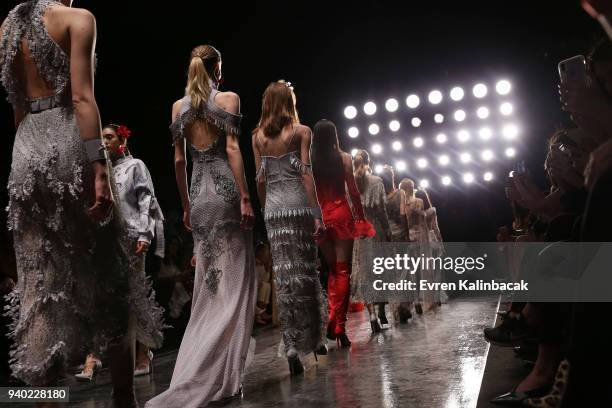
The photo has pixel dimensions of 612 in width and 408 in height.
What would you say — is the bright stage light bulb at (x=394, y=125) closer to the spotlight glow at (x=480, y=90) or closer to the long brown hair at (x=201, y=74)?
the spotlight glow at (x=480, y=90)

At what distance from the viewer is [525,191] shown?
104 inches

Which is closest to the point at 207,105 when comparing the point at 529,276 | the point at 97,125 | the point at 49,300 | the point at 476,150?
the point at 97,125

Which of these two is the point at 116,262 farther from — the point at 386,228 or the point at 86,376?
the point at 386,228

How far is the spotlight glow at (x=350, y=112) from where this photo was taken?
1231 centimetres

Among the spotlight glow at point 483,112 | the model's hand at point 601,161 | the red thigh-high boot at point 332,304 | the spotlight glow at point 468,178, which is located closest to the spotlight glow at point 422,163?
the spotlight glow at point 468,178

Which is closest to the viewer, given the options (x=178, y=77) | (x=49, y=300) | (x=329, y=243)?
(x=49, y=300)

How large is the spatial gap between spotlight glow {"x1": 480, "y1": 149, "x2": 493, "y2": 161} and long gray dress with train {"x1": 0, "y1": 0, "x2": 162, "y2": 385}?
11.5 metres

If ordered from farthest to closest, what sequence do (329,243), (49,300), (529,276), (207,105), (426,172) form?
(426,172)
(329,243)
(207,105)
(529,276)
(49,300)

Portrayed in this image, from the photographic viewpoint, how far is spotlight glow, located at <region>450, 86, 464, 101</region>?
40.1ft

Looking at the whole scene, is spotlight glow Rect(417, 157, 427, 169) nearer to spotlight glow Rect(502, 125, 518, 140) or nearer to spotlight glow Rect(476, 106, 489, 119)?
spotlight glow Rect(476, 106, 489, 119)

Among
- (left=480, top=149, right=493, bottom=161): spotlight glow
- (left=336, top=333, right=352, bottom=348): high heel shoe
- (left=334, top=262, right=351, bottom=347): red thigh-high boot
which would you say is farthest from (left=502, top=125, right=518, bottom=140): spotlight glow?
(left=336, top=333, right=352, bottom=348): high heel shoe

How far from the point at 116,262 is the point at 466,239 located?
1385 cm

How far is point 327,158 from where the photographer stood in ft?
16.9

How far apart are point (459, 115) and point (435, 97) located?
1.94ft
